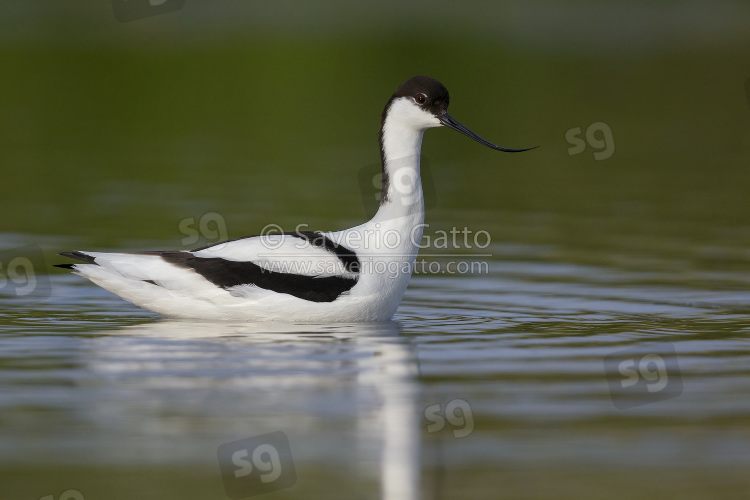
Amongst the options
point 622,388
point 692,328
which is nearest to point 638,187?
point 692,328

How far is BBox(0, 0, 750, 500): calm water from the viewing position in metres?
6.43

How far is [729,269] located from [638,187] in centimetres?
553

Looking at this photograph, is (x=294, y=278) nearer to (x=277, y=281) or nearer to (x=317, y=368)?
(x=277, y=281)

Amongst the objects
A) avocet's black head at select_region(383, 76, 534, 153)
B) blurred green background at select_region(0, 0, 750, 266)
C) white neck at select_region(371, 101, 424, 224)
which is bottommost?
white neck at select_region(371, 101, 424, 224)

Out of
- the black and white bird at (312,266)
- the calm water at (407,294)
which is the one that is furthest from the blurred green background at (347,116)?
the black and white bird at (312,266)

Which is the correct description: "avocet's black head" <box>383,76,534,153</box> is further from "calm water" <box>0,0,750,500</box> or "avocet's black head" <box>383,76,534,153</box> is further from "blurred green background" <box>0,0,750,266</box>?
"blurred green background" <box>0,0,750,266</box>

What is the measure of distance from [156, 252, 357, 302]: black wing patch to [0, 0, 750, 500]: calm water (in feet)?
0.86

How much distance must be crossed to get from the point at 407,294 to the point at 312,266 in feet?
6.46

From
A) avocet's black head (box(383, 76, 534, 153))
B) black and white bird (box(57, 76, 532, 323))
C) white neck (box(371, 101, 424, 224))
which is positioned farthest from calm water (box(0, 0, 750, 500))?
avocet's black head (box(383, 76, 534, 153))

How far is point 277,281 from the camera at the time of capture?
9672mm

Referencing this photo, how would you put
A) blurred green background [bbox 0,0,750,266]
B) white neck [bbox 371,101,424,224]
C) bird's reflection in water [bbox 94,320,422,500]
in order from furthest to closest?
blurred green background [bbox 0,0,750,266] < white neck [bbox 371,101,424,224] < bird's reflection in water [bbox 94,320,422,500]

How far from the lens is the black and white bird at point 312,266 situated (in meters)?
9.65

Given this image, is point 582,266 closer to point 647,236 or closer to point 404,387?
point 647,236

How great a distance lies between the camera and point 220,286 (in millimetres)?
9734
